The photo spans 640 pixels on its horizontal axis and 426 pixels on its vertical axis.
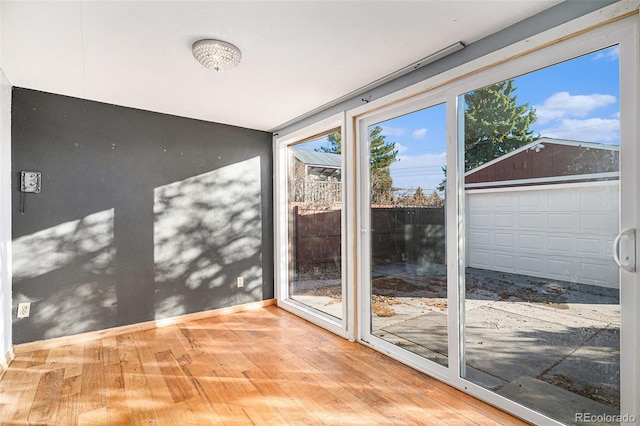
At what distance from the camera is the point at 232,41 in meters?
2.10

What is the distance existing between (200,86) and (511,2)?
2.36 metres

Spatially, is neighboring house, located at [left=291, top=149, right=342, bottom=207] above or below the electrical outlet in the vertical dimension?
above

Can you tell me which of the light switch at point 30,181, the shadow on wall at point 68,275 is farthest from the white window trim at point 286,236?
the light switch at point 30,181

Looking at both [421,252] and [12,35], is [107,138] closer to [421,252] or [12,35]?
[12,35]

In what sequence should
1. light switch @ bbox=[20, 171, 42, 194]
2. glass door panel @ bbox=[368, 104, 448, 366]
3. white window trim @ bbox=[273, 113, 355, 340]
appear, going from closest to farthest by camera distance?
glass door panel @ bbox=[368, 104, 448, 366] → light switch @ bbox=[20, 171, 42, 194] → white window trim @ bbox=[273, 113, 355, 340]

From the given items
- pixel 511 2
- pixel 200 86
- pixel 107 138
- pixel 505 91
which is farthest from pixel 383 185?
pixel 107 138

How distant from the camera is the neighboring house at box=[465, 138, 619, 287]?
1662mm

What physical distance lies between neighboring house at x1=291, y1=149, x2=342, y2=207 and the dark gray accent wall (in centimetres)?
47

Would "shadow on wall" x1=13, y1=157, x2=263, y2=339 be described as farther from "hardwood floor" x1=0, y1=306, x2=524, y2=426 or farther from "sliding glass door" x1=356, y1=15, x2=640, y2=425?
"sliding glass door" x1=356, y1=15, x2=640, y2=425

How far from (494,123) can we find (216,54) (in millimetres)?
1901

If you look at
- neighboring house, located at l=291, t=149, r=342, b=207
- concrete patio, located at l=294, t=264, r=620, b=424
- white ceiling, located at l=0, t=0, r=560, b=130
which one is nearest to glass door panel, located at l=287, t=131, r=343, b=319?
neighboring house, located at l=291, t=149, r=342, b=207

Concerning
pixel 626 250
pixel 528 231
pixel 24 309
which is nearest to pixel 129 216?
pixel 24 309

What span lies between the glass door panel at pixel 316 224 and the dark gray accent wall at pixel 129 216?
1.32ft

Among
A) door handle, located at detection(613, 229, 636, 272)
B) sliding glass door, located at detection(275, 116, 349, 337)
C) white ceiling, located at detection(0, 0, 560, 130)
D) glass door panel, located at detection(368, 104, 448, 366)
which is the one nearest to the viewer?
door handle, located at detection(613, 229, 636, 272)
